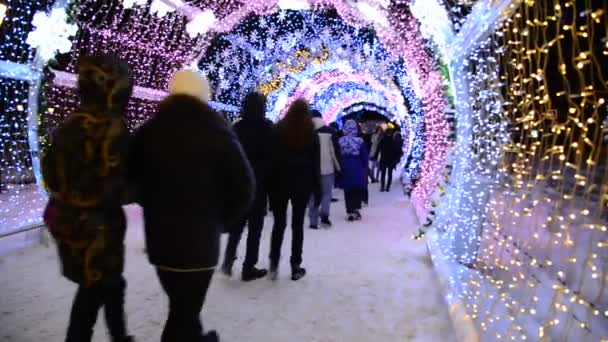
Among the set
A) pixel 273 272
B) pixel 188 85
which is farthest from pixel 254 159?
pixel 188 85

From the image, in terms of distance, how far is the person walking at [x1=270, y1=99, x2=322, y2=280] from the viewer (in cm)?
528

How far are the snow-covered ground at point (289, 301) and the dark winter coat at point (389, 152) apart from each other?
756cm

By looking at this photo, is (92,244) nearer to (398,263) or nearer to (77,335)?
(77,335)

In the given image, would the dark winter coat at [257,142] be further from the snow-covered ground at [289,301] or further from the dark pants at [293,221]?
the snow-covered ground at [289,301]

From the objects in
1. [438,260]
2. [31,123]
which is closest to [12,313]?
[31,123]

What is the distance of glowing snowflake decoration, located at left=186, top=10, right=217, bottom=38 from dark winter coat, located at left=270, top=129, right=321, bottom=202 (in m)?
5.07

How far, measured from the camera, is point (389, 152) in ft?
47.3

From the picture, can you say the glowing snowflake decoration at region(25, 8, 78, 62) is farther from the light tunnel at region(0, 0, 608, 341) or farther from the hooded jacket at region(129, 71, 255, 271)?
the hooded jacket at region(129, 71, 255, 271)

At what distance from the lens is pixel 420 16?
6004mm

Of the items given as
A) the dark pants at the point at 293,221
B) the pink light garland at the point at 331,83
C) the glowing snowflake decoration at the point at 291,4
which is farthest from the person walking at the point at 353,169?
the pink light garland at the point at 331,83

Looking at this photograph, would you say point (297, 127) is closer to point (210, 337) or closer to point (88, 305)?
point (210, 337)

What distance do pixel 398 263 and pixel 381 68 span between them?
35.2ft

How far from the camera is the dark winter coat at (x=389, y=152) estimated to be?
567 inches

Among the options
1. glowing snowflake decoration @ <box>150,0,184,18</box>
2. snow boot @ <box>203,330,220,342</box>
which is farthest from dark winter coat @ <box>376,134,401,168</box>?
snow boot @ <box>203,330,220,342</box>
